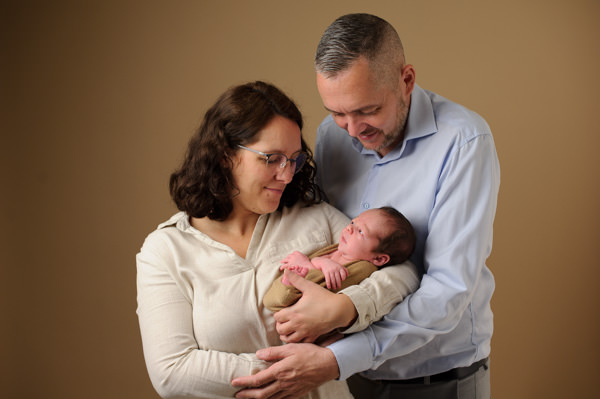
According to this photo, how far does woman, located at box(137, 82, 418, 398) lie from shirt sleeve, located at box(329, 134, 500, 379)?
0.29 meters

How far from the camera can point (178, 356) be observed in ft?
6.31

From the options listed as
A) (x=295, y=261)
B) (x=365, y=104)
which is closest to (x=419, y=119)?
(x=365, y=104)

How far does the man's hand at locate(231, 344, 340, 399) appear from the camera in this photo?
6.28 feet

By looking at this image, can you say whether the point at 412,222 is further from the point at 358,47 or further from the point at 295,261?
the point at 358,47

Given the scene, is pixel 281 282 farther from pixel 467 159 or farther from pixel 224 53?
pixel 224 53

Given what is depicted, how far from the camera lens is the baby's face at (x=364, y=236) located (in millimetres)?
2080

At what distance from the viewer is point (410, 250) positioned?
83.6 inches

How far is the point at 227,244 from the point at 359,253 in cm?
46

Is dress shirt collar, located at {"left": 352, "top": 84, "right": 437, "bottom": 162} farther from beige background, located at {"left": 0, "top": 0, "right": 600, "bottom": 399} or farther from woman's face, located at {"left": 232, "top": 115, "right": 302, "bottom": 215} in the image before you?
beige background, located at {"left": 0, "top": 0, "right": 600, "bottom": 399}

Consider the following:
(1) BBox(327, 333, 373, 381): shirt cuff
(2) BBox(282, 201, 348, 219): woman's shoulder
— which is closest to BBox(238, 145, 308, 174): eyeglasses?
(2) BBox(282, 201, 348, 219): woman's shoulder

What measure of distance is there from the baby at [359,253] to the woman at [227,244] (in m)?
0.09
